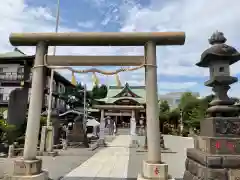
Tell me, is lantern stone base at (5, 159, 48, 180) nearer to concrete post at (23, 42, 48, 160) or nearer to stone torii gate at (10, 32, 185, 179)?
stone torii gate at (10, 32, 185, 179)

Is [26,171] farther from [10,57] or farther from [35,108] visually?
[10,57]

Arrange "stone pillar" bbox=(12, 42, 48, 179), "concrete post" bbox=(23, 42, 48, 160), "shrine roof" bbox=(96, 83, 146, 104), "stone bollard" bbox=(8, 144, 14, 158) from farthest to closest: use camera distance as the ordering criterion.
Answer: "shrine roof" bbox=(96, 83, 146, 104)
"stone bollard" bbox=(8, 144, 14, 158)
"concrete post" bbox=(23, 42, 48, 160)
"stone pillar" bbox=(12, 42, 48, 179)

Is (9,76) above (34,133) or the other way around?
above

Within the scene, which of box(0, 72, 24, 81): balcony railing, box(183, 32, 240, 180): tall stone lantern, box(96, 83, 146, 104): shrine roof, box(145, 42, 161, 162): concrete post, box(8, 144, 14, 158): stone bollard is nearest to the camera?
box(183, 32, 240, 180): tall stone lantern

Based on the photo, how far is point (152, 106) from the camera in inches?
229

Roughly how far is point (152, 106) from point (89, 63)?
2.34 metres

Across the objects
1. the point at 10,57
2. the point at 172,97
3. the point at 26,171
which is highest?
the point at 172,97

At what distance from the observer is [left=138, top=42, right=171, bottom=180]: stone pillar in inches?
214

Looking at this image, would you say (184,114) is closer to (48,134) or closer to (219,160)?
(48,134)

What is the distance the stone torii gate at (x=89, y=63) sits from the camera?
5645 mm

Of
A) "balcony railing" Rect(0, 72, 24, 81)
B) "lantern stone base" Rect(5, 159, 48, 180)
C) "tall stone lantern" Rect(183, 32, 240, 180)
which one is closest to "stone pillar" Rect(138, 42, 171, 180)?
"tall stone lantern" Rect(183, 32, 240, 180)

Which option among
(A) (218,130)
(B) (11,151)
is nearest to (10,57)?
(B) (11,151)

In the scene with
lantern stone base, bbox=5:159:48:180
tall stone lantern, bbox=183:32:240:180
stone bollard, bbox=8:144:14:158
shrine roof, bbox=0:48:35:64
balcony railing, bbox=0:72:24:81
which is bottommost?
stone bollard, bbox=8:144:14:158

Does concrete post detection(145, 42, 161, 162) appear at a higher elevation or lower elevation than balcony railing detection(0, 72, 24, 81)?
lower
